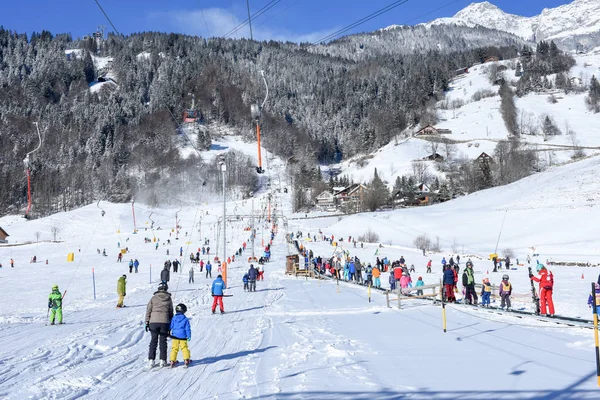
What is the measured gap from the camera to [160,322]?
8.26 metres

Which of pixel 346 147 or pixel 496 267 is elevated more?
pixel 346 147

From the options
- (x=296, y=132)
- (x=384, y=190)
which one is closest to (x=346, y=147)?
(x=296, y=132)

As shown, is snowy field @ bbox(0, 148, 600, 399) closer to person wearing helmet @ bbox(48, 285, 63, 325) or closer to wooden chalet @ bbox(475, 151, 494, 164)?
person wearing helmet @ bbox(48, 285, 63, 325)

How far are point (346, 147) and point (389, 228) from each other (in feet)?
361

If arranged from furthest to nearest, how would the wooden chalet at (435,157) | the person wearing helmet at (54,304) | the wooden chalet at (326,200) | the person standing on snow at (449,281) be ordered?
the wooden chalet at (435,157), the wooden chalet at (326,200), the person standing on snow at (449,281), the person wearing helmet at (54,304)

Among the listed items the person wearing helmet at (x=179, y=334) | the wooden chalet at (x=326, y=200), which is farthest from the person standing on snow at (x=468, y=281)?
the wooden chalet at (x=326, y=200)

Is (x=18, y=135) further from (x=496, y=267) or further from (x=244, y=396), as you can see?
(x=244, y=396)

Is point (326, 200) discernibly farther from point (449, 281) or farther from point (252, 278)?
point (449, 281)

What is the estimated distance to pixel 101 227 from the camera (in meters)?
94.8

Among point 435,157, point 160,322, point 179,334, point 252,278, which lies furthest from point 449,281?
point 435,157

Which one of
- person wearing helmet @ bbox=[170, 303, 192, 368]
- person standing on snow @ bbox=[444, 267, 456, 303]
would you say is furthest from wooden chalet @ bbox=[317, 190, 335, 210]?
person wearing helmet @ bbox=[170, 303, 192, 368]

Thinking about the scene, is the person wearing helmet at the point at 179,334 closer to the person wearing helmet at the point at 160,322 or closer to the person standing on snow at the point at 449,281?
the person wearing helmet at the point at 160,322

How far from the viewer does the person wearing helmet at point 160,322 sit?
814 cm

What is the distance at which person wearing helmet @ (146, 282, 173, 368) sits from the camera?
814 cm
